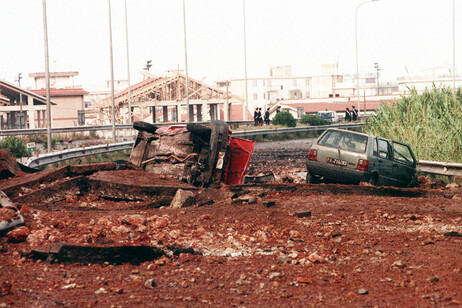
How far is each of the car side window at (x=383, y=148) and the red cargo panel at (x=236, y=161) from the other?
329 centimetres

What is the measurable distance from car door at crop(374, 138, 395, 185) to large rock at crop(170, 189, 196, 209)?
572cm

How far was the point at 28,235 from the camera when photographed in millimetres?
9172

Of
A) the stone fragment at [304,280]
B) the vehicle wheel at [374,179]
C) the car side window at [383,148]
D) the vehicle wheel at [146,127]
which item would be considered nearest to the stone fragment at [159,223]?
the stone fragment at [304,280]

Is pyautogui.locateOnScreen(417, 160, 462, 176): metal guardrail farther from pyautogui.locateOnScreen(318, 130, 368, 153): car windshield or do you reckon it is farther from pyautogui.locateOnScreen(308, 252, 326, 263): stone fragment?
pyautogui.locateOnScreen(308, 252, 326, 263): stone fragment

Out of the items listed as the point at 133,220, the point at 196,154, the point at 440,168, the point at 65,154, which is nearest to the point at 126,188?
the point at 196,154

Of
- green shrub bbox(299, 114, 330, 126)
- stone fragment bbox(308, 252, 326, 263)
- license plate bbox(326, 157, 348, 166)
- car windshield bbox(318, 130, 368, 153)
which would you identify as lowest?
stone fragment bbox(308, 252, 326, 263)

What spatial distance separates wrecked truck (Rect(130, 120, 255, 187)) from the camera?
51.3 ft

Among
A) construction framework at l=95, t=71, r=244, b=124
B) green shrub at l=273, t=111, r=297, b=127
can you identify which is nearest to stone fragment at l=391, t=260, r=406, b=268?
green shrub at l=273, t=111, r=297, b=127

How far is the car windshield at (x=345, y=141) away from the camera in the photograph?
1639cm

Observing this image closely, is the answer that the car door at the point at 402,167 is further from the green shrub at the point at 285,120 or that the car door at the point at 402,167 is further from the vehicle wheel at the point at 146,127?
the green shrub at the point at 285,120

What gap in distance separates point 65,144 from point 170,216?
99.2 feet

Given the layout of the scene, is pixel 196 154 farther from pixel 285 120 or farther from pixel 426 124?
pixel 285 120

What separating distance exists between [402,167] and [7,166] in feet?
31.7

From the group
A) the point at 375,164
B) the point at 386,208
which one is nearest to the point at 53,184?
the point at 386,208
